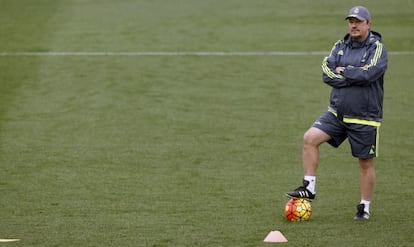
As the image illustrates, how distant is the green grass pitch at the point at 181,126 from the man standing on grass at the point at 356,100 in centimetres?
41

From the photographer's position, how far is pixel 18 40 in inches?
843

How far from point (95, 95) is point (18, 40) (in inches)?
181

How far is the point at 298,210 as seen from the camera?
394 inches

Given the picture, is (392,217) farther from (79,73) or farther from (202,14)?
(202,14)

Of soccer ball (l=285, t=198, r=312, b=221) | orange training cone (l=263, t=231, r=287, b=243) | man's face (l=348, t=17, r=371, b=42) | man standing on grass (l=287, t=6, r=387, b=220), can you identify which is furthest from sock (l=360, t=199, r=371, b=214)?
man's face (l=348, t=17, r=371, b=42)

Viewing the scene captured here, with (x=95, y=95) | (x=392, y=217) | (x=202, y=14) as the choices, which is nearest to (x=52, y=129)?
(x=95, y=95)

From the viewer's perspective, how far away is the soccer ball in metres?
10.0

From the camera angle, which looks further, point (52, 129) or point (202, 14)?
point (202, 14)

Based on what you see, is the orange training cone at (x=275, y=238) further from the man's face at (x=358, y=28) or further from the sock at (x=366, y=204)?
the man's face at (x=358, y=28)

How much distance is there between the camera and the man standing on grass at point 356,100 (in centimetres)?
997

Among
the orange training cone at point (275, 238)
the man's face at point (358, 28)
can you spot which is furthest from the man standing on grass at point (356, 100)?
the orange training cone at point (275, 238)

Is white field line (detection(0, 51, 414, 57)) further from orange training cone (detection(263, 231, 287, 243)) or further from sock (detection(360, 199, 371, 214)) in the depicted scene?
orange training cone (detection(263, 231, 287, 243))

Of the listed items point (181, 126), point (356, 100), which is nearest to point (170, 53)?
point (181, 126)

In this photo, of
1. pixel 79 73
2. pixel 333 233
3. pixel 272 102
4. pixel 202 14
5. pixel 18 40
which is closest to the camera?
pixel 333 233
